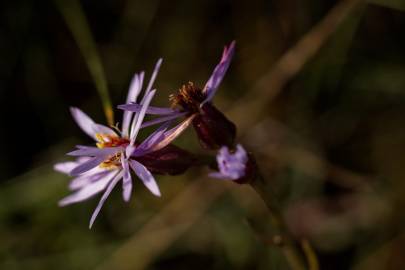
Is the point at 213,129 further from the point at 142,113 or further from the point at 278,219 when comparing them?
the point at 278,219

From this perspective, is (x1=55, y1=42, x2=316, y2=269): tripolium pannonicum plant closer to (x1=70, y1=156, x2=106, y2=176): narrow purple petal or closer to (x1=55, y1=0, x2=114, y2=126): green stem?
(x1=70, y1=156, x2=106, y2=176): narrow purple petal

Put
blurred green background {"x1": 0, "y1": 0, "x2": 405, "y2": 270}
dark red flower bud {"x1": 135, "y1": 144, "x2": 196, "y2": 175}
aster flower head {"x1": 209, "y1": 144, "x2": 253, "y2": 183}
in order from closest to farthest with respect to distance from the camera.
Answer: aster flower head {"x1": 209, "y1": 144, "x2": 253, "y2": 183} → dark red flower bud {"x1": 135, "y1": 144, "x2": 196, "y2": 175} → blurred green background {"x1": 0, "y1": 0, "x2": 405, "y2": 270}

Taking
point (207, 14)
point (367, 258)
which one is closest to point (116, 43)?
point (207, 14)

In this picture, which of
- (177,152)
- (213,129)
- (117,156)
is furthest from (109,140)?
(213,129)

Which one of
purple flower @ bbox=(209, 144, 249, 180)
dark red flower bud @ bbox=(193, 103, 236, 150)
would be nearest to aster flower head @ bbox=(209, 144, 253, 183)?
purple flower @ bbox=(209, 144, 249, 180)

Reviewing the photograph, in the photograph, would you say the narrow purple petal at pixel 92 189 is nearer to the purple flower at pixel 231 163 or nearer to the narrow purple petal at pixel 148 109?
the narrow purple petal at pixel 148 109
